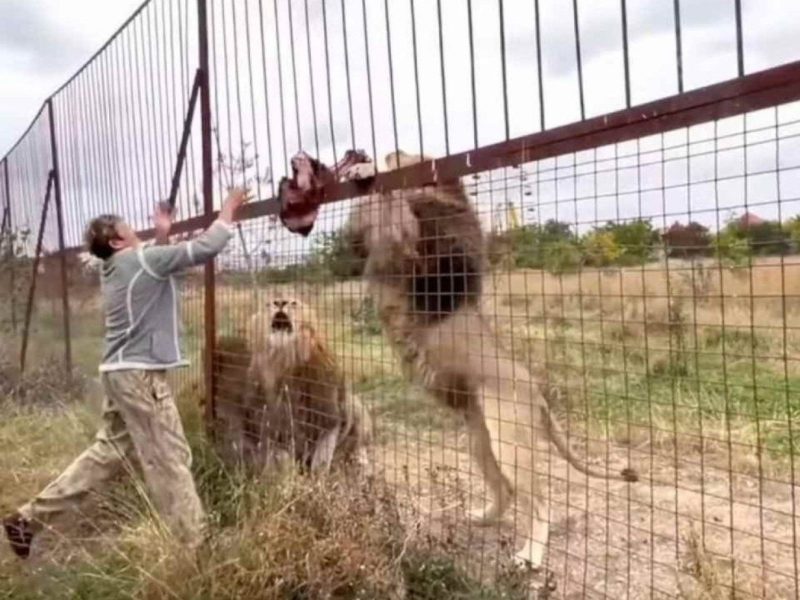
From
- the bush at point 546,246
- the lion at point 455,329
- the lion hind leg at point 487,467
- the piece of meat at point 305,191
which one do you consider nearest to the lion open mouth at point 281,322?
the piece of meat at point 305,191

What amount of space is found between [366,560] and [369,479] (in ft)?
2.83

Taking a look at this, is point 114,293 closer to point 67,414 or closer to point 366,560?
point 366,560

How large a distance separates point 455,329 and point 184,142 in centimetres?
333

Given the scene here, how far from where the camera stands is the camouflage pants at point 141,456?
5.82 metres

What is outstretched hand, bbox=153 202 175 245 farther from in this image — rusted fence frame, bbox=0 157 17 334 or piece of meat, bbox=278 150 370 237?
rusted fence frame, bbox=0 157 17 334

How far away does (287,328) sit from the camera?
6609 mm

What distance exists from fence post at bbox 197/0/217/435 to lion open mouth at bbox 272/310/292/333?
2.70 ft

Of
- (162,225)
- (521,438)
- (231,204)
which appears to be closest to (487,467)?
(521,438)

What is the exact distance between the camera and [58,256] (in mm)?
13211

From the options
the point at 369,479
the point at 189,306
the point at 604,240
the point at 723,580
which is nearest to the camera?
the point at 604,240

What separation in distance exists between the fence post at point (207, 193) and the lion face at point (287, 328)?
584 millimetres

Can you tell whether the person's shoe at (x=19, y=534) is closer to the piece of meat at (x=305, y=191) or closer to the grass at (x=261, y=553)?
the grass at (x=261, y=553)

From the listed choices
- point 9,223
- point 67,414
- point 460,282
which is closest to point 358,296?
point 460,282

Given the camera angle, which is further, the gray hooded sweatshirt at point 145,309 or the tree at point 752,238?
the gray hooded sweatshirt at point 145,309
